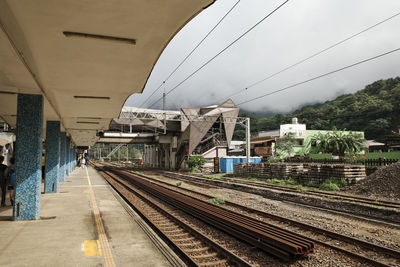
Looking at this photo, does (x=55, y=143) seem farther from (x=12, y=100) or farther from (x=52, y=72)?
(x=52, y=72)

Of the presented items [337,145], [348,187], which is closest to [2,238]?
[348,187]

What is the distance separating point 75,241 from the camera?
252 inches

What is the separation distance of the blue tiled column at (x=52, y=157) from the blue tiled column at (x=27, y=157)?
20.2 feet

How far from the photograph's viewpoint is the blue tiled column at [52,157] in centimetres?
1424

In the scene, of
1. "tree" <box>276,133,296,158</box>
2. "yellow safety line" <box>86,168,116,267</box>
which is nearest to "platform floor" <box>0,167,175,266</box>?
"yellow safety line" <box>86,168,116,267</box>

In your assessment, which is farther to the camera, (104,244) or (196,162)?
(196,162)

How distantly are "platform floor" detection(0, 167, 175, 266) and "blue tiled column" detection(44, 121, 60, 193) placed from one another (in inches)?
176

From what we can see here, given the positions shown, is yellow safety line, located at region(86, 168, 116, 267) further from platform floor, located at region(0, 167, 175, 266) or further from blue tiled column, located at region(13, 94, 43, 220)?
blue tiled column, located at region(13, 94, 43, 220)

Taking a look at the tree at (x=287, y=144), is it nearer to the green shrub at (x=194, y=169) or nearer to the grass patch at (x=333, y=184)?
the green shrub at (x=194, y=169)

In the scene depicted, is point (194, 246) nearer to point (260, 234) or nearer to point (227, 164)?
point (260, 234)

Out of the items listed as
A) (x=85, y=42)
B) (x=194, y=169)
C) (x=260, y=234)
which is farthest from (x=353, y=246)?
(x=194, y=169)

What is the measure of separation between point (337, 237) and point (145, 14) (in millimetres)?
7070

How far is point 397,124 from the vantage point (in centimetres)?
6675

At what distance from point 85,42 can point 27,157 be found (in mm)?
5151
